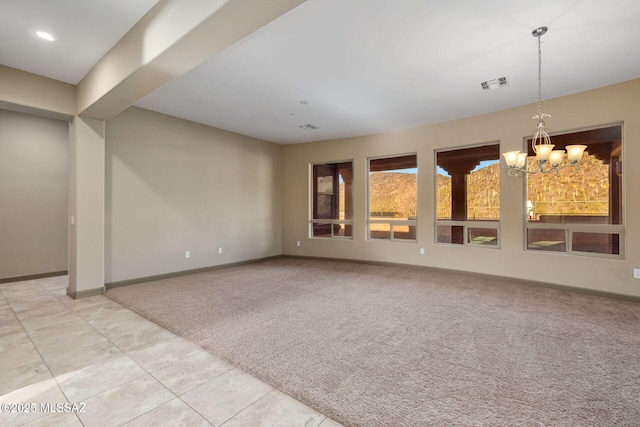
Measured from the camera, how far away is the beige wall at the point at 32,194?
4777 mm

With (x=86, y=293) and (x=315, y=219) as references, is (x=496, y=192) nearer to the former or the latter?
(x=315, y=219)

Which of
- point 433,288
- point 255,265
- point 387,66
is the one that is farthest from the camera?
point 255,265

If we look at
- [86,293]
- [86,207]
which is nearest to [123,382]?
[86,293]

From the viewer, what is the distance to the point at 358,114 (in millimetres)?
5066

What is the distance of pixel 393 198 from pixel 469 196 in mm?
1497

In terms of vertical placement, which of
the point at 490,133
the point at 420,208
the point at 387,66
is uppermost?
the point at 387,66

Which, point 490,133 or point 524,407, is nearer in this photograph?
point 524,407

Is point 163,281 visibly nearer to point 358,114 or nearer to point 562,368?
point 358,114

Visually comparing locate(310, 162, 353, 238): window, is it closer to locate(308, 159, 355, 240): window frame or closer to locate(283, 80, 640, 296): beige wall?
locate(308, 159, 355, 240): window frame

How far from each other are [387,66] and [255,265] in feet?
15.4

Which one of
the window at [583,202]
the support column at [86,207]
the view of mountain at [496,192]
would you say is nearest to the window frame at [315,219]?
the view of mountain at [496,192]

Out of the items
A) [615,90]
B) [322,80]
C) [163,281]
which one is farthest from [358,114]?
[163,281]

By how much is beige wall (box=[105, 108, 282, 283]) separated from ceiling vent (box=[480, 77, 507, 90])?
4670 millimetres

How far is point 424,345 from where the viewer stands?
2557 millimetres
